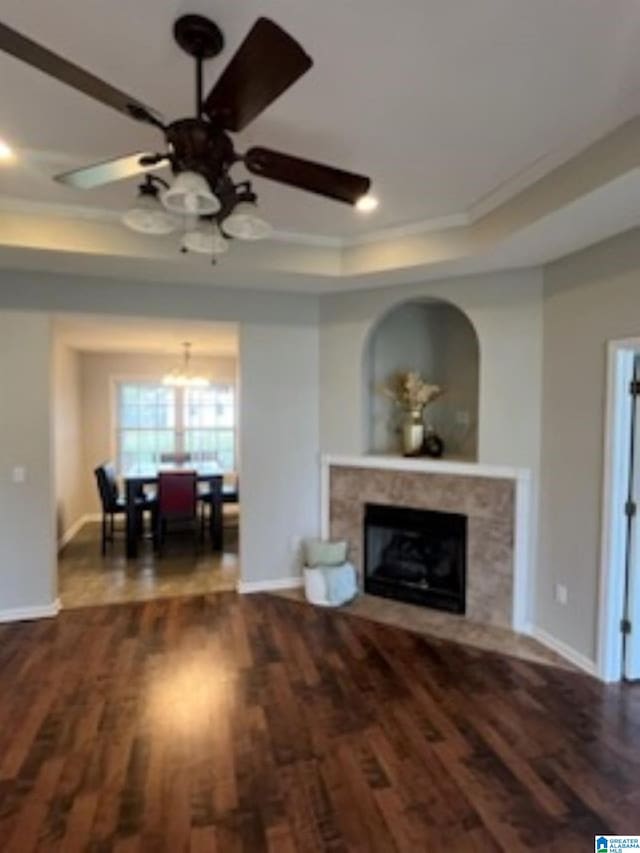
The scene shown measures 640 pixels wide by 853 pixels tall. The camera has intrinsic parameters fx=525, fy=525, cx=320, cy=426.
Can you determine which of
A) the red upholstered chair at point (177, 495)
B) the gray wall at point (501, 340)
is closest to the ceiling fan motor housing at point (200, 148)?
the gray wall at point (501, 340)

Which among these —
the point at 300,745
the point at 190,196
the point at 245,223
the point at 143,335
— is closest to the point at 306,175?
the point at 245,223

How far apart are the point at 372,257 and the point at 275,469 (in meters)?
1.98

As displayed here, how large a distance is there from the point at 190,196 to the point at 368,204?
1807mm

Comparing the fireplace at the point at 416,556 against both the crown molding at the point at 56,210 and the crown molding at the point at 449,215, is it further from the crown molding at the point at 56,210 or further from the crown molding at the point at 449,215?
the crown molding at the point at 56,210

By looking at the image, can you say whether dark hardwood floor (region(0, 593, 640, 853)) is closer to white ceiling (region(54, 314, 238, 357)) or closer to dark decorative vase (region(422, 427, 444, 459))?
dark decorative vase (region(422, 427, 444, 459))

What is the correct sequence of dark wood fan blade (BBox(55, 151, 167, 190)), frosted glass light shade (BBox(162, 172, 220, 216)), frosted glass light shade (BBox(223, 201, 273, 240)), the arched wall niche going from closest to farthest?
frosted glass light shade (BBox(162, 172, 220, 216))
dark wood fan blade (BBox(55, 151, 167, 190))
frosted glass light shade (BBox(223, 201, 273, 240))
the arched wall niche

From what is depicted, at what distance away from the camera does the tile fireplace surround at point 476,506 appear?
3.88 meters

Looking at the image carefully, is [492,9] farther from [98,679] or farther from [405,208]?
[98,679]

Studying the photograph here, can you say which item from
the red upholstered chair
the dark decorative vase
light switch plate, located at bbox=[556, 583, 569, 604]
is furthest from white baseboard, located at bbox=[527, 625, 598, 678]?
the red upholstered chair

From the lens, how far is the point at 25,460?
4.04 metres

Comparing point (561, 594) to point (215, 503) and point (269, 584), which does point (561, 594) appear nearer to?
point (269, 584)

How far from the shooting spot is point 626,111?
7.25 ft

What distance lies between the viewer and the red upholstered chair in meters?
5.75

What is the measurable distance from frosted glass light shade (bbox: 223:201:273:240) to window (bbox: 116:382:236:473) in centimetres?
598
